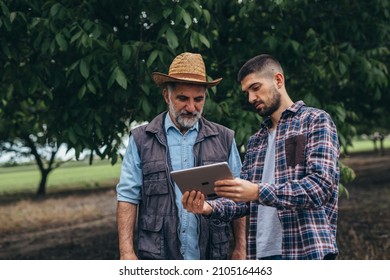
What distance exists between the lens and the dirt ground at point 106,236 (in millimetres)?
10516

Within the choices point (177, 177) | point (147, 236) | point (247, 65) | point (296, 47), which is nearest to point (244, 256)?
point (147, 236)

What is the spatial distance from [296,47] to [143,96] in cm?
180

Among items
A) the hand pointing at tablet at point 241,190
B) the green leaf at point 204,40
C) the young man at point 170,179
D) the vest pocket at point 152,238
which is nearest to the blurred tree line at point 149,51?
the green leaf at point 204,40

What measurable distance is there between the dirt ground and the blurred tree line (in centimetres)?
143

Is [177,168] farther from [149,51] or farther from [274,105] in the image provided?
[149,51]

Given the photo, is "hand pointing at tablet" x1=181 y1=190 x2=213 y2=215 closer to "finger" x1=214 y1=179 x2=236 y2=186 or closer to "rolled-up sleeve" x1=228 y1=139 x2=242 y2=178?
"finger" x1=214 y1=179 x2=236 y2=186

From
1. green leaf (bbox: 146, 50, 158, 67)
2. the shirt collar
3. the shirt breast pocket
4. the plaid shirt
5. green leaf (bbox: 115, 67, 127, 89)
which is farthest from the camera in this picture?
green leaf (bbox: 146, 50, 158, 67)

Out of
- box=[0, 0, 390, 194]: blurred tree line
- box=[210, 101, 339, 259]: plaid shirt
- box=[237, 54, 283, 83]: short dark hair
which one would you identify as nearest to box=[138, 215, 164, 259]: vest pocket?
box=[210, 101, 339, 259]: plaid shirt

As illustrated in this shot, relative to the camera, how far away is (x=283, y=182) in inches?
Answer: 133

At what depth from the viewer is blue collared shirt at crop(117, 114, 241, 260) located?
12.8ft

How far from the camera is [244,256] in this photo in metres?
4.05

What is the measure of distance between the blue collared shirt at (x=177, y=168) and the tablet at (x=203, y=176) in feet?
1.66

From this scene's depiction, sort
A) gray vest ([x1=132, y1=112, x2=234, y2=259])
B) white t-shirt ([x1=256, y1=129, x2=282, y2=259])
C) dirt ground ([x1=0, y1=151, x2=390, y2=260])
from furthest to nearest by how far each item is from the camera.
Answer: dirt ground ([x1=0, y1=151, x2=390, y2=260]), gray vest ([x1=132, y1=112, x2=234, y2=259]), white t-shirt ([x1=256, y1=129, x2=282, y2=259])
